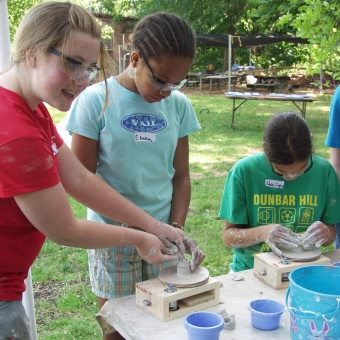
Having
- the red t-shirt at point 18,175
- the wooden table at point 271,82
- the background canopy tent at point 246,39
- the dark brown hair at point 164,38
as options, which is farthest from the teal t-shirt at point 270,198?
the wooden table at point 271,82

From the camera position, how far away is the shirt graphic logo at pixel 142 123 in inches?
84.9

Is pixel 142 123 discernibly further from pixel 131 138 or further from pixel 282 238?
pixel 282 238

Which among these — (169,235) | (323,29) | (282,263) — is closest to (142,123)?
(169,235)

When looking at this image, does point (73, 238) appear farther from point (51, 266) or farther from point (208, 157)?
point (208, 157)

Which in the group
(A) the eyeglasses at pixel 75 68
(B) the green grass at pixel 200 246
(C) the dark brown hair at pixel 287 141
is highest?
(A) the eyeglasses at pixel 75 68

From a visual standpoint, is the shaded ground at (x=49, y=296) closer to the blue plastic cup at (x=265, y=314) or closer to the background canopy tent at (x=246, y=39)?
the blue plastic cup at (x=265, y=314)

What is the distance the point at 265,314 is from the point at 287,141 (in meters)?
0.98

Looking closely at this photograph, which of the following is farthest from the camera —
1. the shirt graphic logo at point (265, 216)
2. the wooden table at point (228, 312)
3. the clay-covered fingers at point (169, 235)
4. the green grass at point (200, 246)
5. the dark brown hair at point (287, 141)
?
the green grass at point (200, 246)

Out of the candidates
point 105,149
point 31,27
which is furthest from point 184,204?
point 31,27

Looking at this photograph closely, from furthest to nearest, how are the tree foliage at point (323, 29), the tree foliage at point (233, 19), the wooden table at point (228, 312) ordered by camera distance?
the tree foliage at point (233, 19) < the tree foliage at point (323, 29) < the wooden table at point (228, 312)

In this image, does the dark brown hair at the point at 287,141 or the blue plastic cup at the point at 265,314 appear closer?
the blue plastic cup at the point at 265,314

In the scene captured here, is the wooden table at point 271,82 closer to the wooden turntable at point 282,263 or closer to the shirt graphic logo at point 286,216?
the shirt graphic logo at point 286,216

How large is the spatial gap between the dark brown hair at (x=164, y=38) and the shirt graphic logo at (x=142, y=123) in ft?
1.10

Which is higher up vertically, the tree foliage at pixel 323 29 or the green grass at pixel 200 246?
the tree foliage at pixel 323 29
